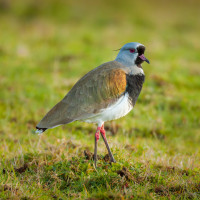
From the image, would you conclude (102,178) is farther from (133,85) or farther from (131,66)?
(131,66)

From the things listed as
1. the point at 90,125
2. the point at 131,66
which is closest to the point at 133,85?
the point at 131,66

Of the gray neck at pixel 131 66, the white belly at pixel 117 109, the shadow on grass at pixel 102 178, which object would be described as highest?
the gray neck at pixel 131 66

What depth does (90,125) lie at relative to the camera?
6.73 m

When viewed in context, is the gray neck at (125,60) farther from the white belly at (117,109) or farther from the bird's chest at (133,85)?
the white belly at (117,109)

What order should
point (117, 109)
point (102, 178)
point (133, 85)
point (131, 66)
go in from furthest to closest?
point (131, 66) < point (133, 85) < point (117, 109) < point (102, 178)

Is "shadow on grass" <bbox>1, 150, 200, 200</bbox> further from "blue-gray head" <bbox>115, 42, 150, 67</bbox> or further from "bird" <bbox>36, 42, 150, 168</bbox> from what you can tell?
"blue-gray head" <bbox>115, 42, 150, 67</bbox>

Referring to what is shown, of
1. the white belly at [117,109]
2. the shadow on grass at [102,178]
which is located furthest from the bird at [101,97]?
the shadow on grass at [102,178]

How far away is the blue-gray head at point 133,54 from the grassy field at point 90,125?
119 centimetres

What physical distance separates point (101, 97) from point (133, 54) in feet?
2.43

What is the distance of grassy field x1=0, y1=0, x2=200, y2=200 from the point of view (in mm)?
4059

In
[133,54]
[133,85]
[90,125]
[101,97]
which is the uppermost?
[133,54]

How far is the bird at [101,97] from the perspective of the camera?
4.42 meters

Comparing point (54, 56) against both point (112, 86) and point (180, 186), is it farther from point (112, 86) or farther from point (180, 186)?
point (180, 186)

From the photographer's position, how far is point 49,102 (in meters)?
7.75
